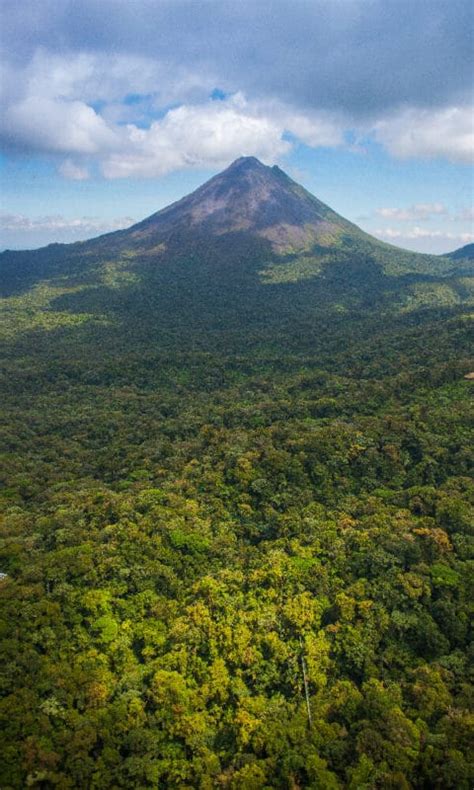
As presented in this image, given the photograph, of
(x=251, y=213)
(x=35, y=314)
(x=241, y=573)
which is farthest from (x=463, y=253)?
(x=241, y=573)

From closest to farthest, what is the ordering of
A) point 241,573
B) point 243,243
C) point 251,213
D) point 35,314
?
point 241,573 → point 35,314 → point 243,243 → point 251,213

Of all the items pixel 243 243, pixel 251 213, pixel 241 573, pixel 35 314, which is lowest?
pixel 241 573

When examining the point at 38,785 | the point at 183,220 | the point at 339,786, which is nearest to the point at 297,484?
the point at 339,786

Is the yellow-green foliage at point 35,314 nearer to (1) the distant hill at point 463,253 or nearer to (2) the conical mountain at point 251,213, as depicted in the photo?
(2) the conical mountain at point 251,213

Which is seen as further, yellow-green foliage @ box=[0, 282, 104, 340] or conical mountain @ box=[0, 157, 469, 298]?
conical mountain @ box=[0, 157, 469, 298]

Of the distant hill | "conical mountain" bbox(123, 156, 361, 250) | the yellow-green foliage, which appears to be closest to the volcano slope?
the yellow-green foliage

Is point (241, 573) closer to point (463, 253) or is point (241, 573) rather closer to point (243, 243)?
point (243, 243)

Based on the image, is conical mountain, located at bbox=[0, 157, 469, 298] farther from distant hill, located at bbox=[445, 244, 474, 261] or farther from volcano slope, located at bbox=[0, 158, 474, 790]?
volcano slope, located at bbox=[0, 158, 474, 790]

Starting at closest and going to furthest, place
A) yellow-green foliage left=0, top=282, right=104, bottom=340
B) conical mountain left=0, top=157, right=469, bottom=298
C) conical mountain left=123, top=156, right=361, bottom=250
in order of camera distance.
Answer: yellow-green foliage left=0, top=282, right=104, bottom=340 < conical mountain left=0, top=157, right=469, bottom=298 < conical mountain left=123, top=156, right=361, bottom=250
